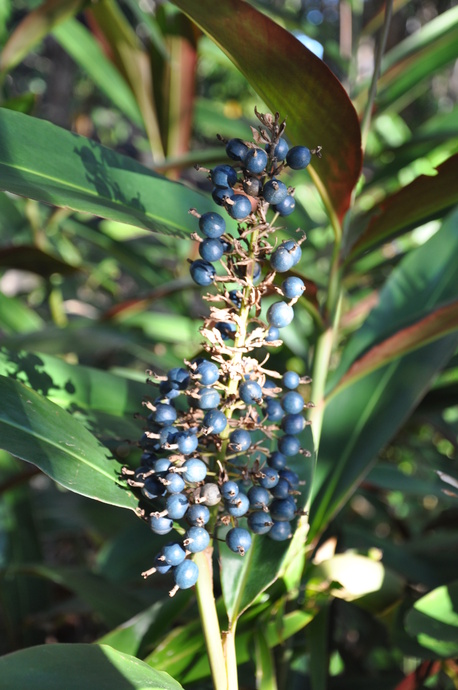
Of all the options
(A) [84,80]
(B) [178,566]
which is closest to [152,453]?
(B) [178,566]

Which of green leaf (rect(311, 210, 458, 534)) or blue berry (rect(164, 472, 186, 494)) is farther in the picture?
green leaf (rect(311, 210, 458, 534))

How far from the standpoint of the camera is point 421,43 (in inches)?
36.1

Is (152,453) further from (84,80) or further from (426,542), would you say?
(84,80)

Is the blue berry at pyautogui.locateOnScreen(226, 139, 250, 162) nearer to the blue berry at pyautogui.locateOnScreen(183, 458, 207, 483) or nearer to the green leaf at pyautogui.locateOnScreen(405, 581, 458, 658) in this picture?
the blue berry at pyautogui.locateOnScreen(183, 458, 207, 483)

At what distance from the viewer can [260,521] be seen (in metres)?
0.46

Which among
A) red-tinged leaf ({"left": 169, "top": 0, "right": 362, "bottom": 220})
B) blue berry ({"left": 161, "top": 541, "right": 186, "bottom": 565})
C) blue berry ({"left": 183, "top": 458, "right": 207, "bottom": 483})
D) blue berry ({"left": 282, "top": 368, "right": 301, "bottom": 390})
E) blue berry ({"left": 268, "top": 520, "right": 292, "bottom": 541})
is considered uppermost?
red-tinged leaf ({"left": 169, "top": 0, "right": 362, "bottom": 220})

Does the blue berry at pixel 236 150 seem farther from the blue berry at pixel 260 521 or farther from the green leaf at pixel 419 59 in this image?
the green leaf at pixel 419 59

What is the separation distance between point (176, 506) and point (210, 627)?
95 mm

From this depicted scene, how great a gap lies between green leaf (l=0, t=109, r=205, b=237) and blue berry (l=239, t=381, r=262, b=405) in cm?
14

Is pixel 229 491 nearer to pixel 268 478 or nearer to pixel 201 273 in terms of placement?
pixel 268 478

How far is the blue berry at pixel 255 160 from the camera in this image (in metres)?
0.41

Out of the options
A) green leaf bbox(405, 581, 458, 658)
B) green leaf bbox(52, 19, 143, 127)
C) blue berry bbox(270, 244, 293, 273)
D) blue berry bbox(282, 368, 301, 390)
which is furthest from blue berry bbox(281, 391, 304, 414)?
green leaf bbox(52, 19, 143, 127)

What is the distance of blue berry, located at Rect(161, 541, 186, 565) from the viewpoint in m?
0.40

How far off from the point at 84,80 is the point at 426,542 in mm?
3726
